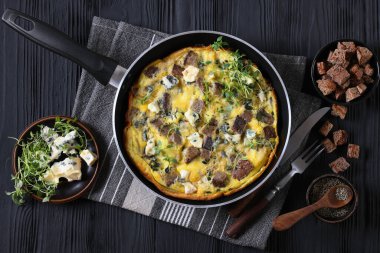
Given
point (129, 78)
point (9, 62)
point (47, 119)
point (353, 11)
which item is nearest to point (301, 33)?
point (353, 11)

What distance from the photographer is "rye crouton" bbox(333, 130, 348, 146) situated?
3.92 meters

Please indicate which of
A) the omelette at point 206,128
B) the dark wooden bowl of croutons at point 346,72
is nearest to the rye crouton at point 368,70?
the dark wooden bowl of croutons at point 346,72

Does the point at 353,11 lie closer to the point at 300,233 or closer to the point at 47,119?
the point at 300,233

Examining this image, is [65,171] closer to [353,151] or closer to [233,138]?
[233,138]

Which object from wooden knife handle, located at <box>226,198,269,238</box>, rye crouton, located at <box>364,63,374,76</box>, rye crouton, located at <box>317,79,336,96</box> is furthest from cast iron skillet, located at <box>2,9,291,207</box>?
rye crouton, located at <box>364,63,374,76</box>

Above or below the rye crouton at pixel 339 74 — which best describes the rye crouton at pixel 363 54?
above

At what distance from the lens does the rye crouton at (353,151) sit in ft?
13.0

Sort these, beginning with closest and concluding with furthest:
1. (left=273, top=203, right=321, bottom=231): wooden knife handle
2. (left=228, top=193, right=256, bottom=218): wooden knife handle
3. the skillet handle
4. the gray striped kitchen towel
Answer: the skillet handle → (left=273, top=203, right=321, bottom=231): wooden knife handle → (left=228, top=193, right=256, bottom=218): wooden knife handle → the gray striped kitchen towel

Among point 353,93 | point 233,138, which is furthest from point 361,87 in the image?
point 233,138

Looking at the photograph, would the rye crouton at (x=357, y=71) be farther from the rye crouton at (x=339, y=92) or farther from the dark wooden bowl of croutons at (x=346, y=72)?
the rye crouton at (x=339, y=92)

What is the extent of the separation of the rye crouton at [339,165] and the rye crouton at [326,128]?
231 mm

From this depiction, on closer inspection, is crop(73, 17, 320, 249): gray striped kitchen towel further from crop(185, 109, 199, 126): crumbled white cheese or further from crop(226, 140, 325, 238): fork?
crop(185, 109, 199, 126): crumbled white cheese

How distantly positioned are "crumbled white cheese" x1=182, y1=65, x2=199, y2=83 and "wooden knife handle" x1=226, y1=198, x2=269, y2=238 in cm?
106

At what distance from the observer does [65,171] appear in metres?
3.80
